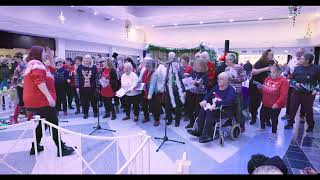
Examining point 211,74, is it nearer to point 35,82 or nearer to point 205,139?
point 205,139

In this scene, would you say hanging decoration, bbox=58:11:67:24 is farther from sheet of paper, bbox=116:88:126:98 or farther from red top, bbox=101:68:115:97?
sheet of paper, bbox=116:88:126:98

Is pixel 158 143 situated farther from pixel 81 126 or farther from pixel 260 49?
pixel 260 49

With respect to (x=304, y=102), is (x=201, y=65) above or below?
above

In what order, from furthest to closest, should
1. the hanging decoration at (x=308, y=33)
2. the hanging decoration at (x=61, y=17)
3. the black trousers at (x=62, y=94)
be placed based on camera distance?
the hanging decoration at (x=308, y=33), the hanging decoration at (x=61, y=17), the black trousers at (x=62, y=94)

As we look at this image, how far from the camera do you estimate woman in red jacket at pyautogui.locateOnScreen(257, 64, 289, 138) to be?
4.17 metres

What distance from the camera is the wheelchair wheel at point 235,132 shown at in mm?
3941

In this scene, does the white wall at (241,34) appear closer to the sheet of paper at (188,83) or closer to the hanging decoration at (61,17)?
the hanging decoration at (61,17)

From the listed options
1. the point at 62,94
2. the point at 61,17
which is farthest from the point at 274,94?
the point at 61,17

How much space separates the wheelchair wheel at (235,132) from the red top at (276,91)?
82 centimetres

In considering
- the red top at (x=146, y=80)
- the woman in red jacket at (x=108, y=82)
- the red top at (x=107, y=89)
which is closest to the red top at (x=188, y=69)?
the red top at (x=146, y=80)

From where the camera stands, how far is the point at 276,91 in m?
4.22

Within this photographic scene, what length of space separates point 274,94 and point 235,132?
1.02 metres

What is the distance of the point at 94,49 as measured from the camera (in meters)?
12.7

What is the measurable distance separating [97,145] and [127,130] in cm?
93
